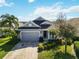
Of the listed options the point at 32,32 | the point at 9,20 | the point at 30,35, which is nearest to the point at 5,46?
the point at 30,35

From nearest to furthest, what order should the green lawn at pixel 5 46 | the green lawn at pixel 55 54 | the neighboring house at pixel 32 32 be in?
the green lawn at pixel 55 54
the green lawn at pixel 5 46
the neighboring house at pixel 32 32

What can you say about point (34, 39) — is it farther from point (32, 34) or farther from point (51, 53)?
point (51, 53)

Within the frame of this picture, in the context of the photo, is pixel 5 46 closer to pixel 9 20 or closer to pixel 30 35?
pixel 30 35

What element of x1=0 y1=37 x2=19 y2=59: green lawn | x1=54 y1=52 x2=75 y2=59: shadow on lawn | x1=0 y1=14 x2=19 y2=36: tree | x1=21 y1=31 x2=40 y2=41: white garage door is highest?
x1=0 y1=14 x2=19 y2=36: tree

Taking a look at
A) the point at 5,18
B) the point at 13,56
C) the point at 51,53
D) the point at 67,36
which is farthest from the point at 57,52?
the point at 5,18

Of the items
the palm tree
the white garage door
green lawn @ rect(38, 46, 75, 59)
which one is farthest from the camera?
the palm tree

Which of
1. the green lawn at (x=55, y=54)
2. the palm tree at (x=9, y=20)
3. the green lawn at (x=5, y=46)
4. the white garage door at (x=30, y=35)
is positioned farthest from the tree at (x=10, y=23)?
the green lawn at (x=55, y=54)

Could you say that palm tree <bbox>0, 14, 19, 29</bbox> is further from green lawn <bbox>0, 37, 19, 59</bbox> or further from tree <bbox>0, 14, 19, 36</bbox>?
green lawn <bbox>0, 37, 19, 59</bbox>

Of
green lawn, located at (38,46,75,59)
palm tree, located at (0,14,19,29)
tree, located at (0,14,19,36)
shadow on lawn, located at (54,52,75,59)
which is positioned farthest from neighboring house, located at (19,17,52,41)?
palm tree, located at (0,14,19,29)

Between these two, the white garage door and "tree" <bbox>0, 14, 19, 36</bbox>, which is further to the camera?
"tree" <bbox>0, 14, 19, 36</bbox>

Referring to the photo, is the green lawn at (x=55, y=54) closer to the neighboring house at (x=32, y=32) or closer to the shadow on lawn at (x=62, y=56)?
the shadow on lawn at (x=62, y=56)

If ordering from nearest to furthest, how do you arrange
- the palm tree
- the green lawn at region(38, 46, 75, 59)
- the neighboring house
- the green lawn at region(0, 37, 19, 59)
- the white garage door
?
1. the green lawn at region(38, 46, 75, 59)
2. the green lawn at region(0, 37, 19, 59)
3. the neighboring house
4. the white garage door
5. the palm tree
